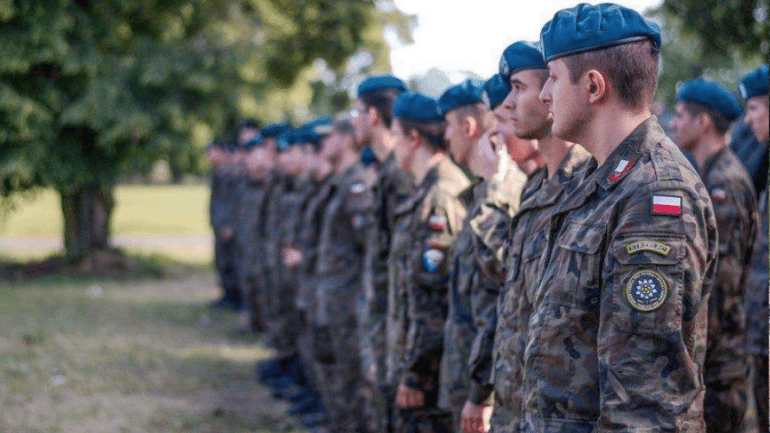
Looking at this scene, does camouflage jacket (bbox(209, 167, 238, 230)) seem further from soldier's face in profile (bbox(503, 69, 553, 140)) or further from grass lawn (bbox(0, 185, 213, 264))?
soldier's face in profile (bbox(503, 69, 553, 140))

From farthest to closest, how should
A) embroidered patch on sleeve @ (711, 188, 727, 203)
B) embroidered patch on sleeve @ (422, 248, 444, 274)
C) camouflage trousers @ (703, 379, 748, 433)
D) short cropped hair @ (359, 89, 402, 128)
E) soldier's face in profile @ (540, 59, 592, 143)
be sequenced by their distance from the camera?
short cropped hair @ (359, 89, 402, 128), embroidered patch on sleeve @ (711, 188, 727, 203), embroidered patch on sleeve @ (422, 248, 444, 274), camouflage trousers @ (703, 379, 748, 433), soldier's face in profile @ (540, 59, 592, 143)

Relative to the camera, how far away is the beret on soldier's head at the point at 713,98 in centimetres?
432

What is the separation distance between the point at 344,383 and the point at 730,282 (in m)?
2.73

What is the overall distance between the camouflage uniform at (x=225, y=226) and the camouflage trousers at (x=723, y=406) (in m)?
8.30

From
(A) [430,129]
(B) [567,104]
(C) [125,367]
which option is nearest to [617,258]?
(B) [567,104]

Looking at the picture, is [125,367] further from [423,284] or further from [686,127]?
[686,127]

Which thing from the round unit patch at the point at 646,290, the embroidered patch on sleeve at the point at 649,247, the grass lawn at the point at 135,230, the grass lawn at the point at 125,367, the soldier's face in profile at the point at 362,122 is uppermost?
the soldier's face in profile at the point at 362,122

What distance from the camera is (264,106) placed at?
13867 mm

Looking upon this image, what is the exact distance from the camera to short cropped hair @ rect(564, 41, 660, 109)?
199 centimetres

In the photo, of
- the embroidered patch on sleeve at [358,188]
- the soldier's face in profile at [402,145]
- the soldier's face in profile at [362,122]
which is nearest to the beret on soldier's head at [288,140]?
the embroidered patch on sleeve at [358,188]

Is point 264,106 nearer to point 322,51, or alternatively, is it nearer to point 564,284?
point 322,51

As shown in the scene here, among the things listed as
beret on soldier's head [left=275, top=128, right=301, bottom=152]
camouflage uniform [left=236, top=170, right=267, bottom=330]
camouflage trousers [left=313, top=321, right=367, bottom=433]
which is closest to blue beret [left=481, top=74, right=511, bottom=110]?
camouflage trousers [left=313, top=321, right=367, bottom=433]

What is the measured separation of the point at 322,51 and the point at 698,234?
11.9 meters

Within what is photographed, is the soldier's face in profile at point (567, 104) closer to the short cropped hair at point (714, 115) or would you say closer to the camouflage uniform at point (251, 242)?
the short cropped hair at point (714, 115)
